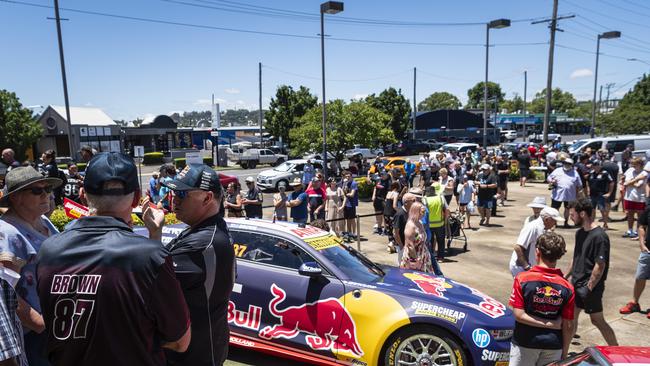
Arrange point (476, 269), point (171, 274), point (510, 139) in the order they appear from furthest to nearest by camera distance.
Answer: point (510, 139)
point (476, 269)
point (171, 274)

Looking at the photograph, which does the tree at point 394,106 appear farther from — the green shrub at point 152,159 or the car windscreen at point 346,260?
the car windscreen at point 346,260

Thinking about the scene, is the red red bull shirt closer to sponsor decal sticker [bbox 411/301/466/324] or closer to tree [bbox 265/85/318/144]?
sponsor decal sticker [bbox 411/301/466/324]

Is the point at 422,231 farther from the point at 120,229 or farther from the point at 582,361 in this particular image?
the point at 120,229

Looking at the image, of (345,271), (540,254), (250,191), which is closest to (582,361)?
(540,254)

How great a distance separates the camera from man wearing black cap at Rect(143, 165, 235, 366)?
230 centimetres

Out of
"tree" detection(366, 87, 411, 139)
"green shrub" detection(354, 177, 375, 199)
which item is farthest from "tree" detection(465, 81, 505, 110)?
"green shrub" detection(354, 177, 375, 199)

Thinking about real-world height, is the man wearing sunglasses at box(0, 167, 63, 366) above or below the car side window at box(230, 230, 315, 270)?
above

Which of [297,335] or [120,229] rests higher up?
[120,229]

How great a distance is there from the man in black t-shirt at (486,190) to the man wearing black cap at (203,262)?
409 inches

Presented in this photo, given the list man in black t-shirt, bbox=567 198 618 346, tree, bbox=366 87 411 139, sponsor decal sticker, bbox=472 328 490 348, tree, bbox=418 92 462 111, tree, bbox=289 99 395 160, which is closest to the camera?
sponsor decal sticker, bbox=472 328 490 348

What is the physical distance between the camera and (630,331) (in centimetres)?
600

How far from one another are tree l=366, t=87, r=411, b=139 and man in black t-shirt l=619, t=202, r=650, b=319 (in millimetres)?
46523

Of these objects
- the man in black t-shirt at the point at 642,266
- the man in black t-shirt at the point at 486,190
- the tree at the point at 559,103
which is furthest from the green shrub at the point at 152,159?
the tree at the point at 559,103

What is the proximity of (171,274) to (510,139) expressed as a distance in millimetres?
72236
